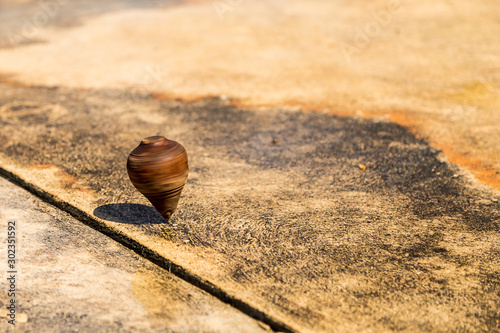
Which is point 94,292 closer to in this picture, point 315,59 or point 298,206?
point 298,206

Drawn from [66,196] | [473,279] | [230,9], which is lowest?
[66,196]

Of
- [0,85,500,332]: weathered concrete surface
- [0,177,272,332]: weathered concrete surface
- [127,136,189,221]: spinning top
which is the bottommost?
[0,177,272,332]: weathered concrete surface

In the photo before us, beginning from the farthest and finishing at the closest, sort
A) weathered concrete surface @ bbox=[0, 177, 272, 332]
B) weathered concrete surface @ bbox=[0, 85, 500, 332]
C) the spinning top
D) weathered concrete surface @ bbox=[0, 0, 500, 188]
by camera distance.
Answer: weathered concrete surface @ bbox=[0, 0, 500, 188]
the spinning top
weathered concrete surface @ bbox=[0, 85, 500, 332]
weathered concrete surface @ bbox=[0, 177, 272, 332]

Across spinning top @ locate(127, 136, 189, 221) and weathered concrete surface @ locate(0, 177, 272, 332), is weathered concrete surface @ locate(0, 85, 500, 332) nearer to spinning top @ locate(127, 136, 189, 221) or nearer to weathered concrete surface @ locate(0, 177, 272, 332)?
weathered concrete surface @ locate(0, 177, 272, 332)

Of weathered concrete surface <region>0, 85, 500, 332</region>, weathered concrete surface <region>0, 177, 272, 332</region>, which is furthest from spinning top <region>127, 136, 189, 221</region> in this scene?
weathered concrete surface <region>0, 177, 272, 332</region>

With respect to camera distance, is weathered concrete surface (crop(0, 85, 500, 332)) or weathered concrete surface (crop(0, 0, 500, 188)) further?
weathered concrete surface (crop(0, 0, 500, 188))

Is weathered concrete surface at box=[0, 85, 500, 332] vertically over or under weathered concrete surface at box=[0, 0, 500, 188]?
under

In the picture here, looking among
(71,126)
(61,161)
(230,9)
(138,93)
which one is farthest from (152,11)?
(61,161)

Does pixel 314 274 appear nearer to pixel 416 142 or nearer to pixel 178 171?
pixel 178 171
